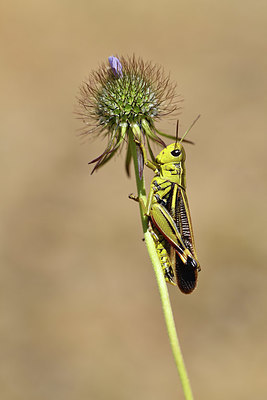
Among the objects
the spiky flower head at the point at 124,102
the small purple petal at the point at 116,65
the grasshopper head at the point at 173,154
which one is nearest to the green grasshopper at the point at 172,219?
the grasshopper head at the point at 173,154

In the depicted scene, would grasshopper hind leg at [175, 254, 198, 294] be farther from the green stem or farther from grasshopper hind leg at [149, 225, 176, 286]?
the green stem

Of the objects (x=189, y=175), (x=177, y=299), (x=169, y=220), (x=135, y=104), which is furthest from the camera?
(x=189, y=175)

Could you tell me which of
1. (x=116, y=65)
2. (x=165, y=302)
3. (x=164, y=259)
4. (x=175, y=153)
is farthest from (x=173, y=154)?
(x=165, y=302)

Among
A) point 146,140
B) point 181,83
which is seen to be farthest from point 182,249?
point 181,83

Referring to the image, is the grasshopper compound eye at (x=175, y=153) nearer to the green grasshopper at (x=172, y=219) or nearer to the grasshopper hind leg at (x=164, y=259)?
the green grasshopper at (x=172, y=219)

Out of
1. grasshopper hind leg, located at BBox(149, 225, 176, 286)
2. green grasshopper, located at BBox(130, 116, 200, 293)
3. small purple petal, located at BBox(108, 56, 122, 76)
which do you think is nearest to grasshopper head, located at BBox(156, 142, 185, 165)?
green grasshopper, located at BBox(130, 116, 200, 293)

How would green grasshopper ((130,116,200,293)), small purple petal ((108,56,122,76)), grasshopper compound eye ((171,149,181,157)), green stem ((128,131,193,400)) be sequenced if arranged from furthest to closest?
small purple petal ((108,56,122,76)) < grasshopper compound eye ((171,149,181,157)) < green grasshopper ((130,116,200,293)) < green stem ((128,131,193,400))

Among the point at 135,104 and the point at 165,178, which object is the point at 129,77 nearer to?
the point at 135,104
